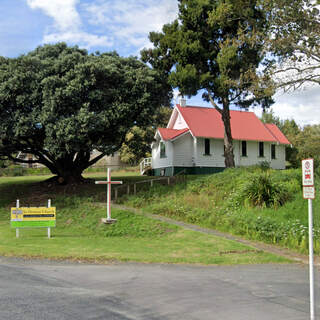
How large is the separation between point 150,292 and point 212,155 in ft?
94.0

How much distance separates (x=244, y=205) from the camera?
715 inches

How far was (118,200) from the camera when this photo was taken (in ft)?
77.0

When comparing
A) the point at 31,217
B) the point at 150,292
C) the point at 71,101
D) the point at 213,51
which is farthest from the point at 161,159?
the point at 150,292

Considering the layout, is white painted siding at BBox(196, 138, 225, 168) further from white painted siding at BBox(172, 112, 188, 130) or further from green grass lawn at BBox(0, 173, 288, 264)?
green grass lawn at BBox(0, 173, 288, 264)

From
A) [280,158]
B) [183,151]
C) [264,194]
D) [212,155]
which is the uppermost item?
[183,151]

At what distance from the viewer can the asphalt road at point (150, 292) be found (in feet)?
20.9

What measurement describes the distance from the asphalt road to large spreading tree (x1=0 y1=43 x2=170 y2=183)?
1269 centimetres

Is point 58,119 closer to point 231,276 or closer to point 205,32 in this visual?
point 205,32

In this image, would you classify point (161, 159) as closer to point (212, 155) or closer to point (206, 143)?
point (206, 143)

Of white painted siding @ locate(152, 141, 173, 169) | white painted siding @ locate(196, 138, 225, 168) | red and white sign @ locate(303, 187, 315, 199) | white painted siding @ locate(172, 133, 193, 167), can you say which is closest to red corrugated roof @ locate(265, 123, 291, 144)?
white painted siding @ locate(196, 138, 225, 168)

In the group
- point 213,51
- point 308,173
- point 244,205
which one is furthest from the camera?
point 213,51

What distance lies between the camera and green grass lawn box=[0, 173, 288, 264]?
11531 millimetres

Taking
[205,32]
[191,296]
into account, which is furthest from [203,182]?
[191,296]

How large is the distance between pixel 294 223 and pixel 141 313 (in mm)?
9720
